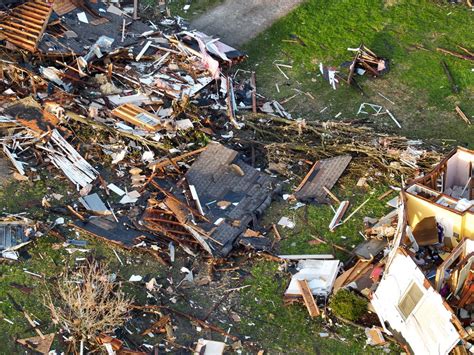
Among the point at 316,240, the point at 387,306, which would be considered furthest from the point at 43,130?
the point at 387,306

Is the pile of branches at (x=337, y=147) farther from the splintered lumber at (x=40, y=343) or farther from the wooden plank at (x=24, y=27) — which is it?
the splintered lumber at (x=40, y=343)

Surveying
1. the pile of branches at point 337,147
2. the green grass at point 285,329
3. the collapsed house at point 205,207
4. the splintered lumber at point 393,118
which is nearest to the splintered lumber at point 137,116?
the collapsed house at point 205,207

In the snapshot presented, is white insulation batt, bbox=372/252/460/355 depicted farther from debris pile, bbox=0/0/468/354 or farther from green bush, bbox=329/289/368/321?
green bush, bbox=329/289/368/321

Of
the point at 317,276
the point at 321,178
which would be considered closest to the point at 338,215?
the point at 321,178

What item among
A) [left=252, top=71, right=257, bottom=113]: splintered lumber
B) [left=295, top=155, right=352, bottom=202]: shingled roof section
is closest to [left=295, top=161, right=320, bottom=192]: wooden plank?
[left=295, top=155, right=352, bottom=202]: shingled roof section

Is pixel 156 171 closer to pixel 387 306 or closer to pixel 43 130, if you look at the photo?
pixel 43 130

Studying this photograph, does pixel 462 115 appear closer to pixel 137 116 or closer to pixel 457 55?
pixel 457 55

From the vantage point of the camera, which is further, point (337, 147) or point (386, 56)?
point (386, 56)
